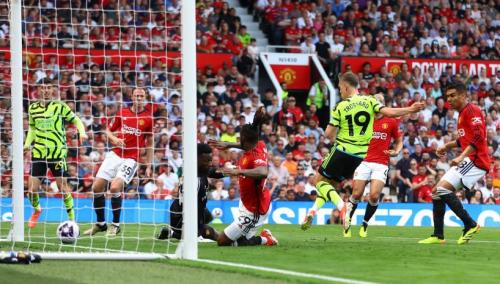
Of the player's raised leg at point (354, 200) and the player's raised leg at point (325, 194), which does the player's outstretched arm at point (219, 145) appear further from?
the player's raised leg at point (354, 200)

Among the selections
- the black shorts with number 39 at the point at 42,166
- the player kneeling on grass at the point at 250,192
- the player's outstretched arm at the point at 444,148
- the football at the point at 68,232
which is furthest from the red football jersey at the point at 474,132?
the black shorts with number 39 at the point at 42,166

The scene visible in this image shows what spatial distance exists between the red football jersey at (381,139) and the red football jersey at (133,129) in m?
3.70

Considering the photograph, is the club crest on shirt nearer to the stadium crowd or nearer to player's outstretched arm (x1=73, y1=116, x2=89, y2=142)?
player's outstretched arm (x1=73, y1=116, x2=89, y2=142)

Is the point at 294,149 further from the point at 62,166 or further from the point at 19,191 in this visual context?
the point at 19,191

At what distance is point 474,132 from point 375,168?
278 centimetres

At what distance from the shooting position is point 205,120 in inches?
1122

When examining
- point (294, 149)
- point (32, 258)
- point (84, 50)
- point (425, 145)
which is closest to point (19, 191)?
point (32, 258)

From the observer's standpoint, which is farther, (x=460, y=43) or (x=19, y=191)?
(x=460, y=43)

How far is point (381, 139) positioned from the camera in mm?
18344

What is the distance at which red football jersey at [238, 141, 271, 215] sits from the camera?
14.3 m

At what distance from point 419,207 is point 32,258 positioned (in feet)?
52.2

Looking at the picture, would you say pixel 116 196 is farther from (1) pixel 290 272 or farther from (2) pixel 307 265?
(1) pixel 290 272

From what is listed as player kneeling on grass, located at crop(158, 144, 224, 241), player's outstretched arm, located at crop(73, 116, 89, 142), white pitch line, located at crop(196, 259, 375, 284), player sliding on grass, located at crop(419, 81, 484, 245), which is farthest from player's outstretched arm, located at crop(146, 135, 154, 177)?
player sliding on grass, located at crop(419, 81, 484, 245)

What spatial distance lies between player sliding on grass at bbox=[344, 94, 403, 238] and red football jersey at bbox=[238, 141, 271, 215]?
340cm
